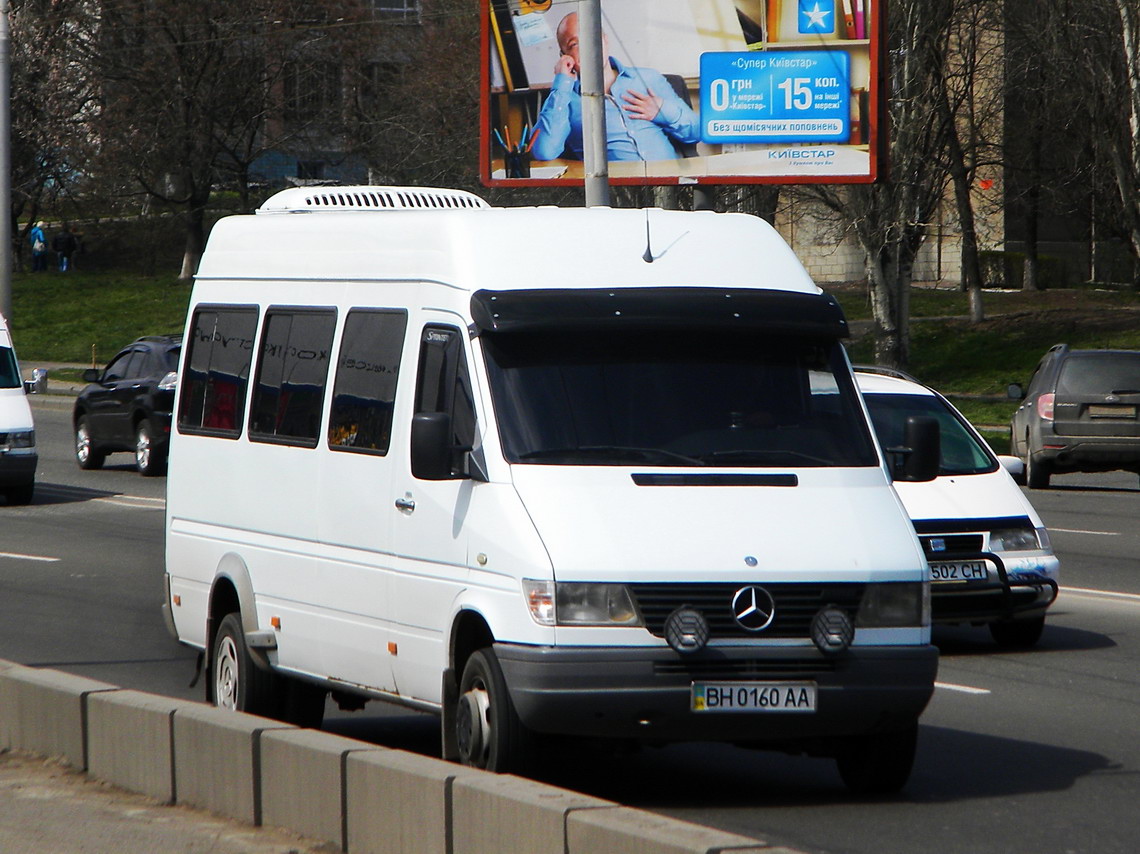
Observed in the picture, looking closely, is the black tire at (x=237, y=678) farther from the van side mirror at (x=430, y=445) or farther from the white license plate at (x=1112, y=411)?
the white license plate at (x=1112, y=411)

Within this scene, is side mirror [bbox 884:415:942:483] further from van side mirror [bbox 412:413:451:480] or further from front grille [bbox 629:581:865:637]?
van side mirror [bbox 412:413:451:480]

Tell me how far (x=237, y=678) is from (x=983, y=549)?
180 inches

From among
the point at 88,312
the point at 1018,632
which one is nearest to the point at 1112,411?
the point at 1018,632

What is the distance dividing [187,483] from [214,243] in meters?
1.20

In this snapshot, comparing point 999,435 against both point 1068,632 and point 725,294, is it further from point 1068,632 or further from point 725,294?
point 725,294

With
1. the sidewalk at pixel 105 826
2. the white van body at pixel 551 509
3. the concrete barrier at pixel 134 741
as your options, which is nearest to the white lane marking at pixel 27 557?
the white van body at pixel 551 509

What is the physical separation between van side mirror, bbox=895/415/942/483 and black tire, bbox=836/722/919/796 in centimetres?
129

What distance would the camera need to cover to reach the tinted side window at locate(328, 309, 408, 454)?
791 cm

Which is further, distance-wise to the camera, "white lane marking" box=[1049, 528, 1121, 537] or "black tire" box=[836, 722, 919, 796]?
"white lane marking" box=[1049, 528, 1121, 537]

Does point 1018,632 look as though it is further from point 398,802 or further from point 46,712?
point 398,802

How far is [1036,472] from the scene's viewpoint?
76.1 feet

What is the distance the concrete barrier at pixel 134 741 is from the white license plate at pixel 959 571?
16.8 feet

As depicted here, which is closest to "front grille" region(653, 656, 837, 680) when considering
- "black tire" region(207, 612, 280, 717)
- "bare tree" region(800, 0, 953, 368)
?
"black tire" region(207, 612, 280, 717)

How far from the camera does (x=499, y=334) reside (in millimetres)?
7422
